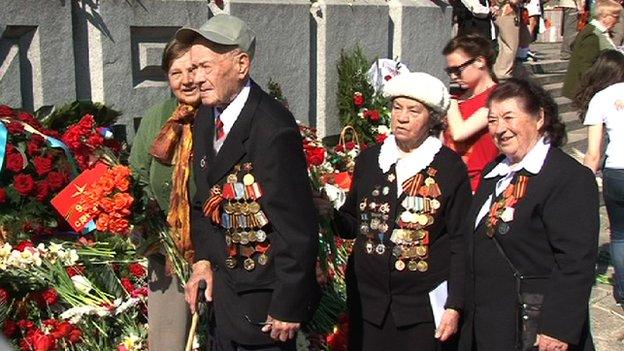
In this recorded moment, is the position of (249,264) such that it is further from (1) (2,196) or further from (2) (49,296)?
(1) (2,196)

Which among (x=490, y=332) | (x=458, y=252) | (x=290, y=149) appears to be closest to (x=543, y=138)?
(x=458, y=252)

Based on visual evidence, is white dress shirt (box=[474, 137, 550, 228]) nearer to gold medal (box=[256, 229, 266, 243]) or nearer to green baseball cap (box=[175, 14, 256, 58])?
gold medal (box=[256, 229, 266, 243])

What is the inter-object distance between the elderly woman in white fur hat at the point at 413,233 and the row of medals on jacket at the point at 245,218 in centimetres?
65

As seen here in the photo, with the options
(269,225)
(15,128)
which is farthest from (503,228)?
(15,128)

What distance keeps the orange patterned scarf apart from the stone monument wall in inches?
82.6

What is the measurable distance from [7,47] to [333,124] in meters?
3.63

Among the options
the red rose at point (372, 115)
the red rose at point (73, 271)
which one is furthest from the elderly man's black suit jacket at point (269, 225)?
the red rose at point (372, 115)

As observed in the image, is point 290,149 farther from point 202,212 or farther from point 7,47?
point 7,47

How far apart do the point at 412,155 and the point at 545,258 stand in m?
0.67

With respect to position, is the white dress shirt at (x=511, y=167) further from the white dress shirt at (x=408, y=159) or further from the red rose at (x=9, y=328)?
the red rose at (x=9, y=328)

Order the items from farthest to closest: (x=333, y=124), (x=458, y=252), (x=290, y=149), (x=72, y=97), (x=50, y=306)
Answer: (x=333, y=124) < (x=72, y=97) < (x=50, y=306) < (x=458, y=252) < (x=290, y=149)

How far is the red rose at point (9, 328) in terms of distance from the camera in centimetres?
363

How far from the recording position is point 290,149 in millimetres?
2760

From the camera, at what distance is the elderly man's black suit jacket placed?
272 cm
